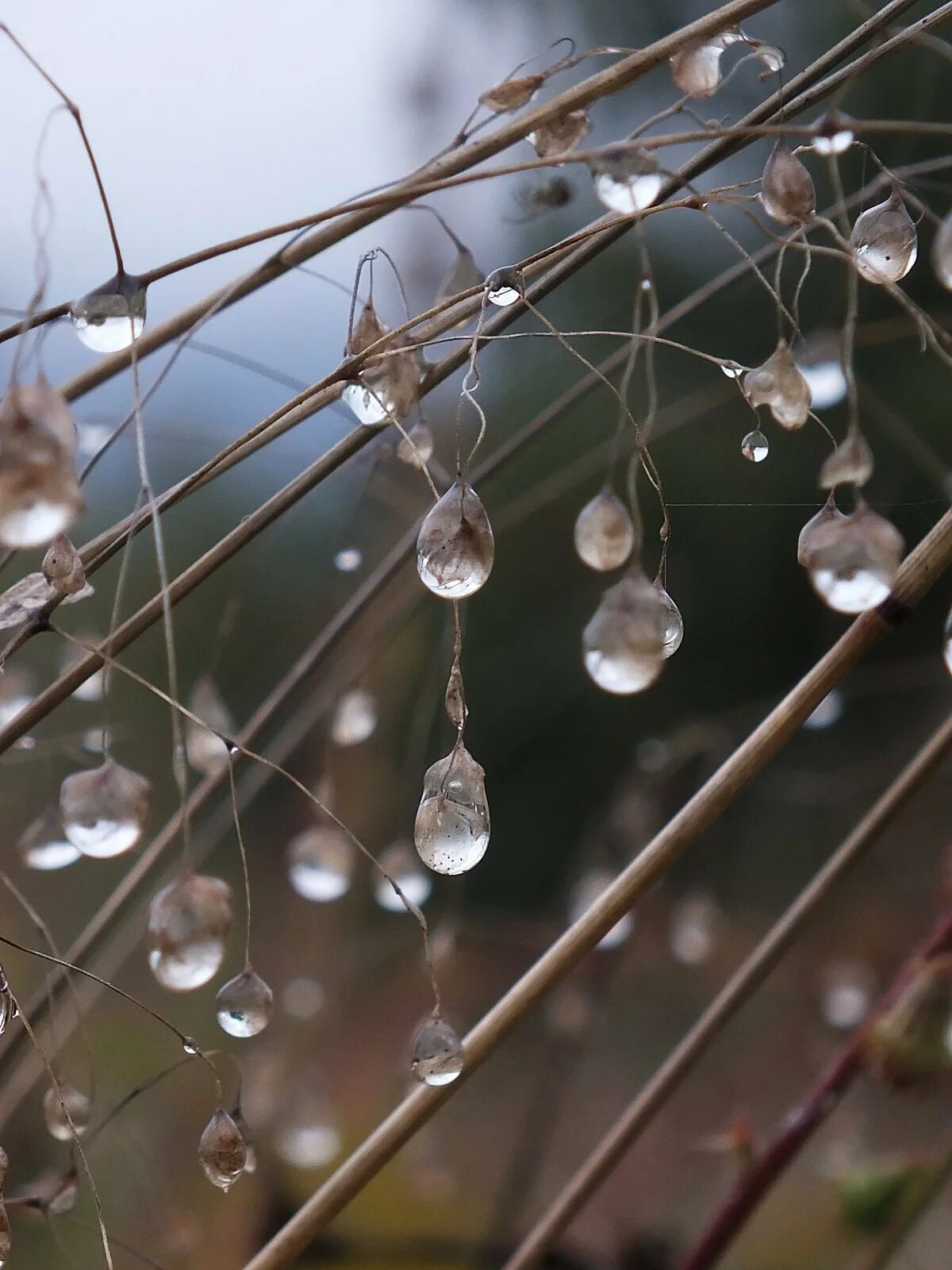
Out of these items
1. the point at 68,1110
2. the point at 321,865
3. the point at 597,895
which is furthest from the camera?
the point at 597,895

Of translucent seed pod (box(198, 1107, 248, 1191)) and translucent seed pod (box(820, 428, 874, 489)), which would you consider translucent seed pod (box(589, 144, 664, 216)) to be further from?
translucent seed pod (box(198, 1107, 248, 1191))

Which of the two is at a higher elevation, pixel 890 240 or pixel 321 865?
pixel 890 240

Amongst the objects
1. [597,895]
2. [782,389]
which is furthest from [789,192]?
[597,895]

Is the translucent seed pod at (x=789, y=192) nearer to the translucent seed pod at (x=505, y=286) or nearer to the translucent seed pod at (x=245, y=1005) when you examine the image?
the translucent seed pod at (x=505, y=286)

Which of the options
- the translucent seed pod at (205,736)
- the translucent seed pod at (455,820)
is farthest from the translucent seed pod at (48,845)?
the translucent seed pod at (455,820)

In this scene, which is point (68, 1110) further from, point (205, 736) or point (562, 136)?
point (562, 136)
